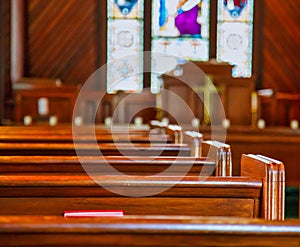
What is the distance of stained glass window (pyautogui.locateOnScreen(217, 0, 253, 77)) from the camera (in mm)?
8547

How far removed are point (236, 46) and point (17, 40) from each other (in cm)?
327

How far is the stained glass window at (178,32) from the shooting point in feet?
28.1

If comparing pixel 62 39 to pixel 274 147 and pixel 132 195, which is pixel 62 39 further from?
pixel 132 195

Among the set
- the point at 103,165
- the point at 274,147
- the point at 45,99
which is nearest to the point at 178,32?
the point at 45,99

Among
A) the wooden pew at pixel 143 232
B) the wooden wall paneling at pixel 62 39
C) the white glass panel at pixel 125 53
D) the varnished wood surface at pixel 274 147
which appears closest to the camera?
the wooden pew at pixel 143 232

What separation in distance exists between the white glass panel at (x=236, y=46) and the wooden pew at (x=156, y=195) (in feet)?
22.9

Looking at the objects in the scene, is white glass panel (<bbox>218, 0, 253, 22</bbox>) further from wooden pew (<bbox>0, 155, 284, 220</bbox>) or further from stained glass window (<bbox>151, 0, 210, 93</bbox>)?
wooden pew (<bbox>0, 155, 284, 220</bbox>)

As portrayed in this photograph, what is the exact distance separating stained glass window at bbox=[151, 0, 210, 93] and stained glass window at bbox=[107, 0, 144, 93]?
225mm

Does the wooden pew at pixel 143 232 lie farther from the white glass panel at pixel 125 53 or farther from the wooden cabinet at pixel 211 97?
the white glass panel at pixel 125 53

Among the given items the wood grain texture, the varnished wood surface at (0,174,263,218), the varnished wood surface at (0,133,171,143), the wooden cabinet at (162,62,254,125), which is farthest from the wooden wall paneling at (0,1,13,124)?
the varnished wood surface at (0,174,263,218)

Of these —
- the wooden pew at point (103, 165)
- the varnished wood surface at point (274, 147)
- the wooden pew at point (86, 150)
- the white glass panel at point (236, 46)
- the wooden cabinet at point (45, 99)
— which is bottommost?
the varnished wood surface at point (274, 147)

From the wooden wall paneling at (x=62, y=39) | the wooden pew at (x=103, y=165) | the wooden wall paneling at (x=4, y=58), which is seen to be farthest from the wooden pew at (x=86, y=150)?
the wooden wall paneling at (x=62, y=39)

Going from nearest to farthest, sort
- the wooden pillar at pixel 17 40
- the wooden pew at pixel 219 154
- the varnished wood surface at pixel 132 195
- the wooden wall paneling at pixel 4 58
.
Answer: the varnished wood surface at pixel 132 195 < the wooden pew at pixel 219 154 < the wooden wall paneling at pixel 4 58 < the wooden pillar at pixel 17 40

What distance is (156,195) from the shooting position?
1656 mm
